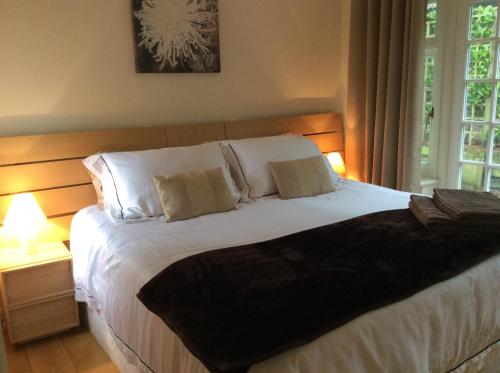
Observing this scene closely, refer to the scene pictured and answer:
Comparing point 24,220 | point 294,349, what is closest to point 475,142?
point 294,349

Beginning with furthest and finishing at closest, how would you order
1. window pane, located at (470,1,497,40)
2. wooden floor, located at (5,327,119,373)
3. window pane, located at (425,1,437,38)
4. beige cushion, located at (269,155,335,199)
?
window pane, located at (425,1,437,38)
window pane, located at (470,1,497,40)
beige cushion, located at (269,155,335,199)
wooden floor, located at (5,327,119,373)

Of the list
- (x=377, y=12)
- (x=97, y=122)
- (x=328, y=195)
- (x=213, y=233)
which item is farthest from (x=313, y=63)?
(x=213, y=233)

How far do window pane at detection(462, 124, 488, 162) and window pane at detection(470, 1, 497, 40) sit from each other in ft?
2.04

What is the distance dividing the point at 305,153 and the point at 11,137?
1804 millimetres

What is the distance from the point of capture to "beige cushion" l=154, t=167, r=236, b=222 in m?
2.38

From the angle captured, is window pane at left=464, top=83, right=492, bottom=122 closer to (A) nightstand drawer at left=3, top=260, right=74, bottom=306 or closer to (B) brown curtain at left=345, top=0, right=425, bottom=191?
(B) brown curtain at left=345, top=0, right=425, bottom=191

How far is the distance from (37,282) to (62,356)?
1.31 feet

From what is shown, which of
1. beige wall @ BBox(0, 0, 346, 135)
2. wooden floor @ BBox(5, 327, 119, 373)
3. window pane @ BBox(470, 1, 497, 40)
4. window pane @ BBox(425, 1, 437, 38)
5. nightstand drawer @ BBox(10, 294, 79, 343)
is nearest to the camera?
wooden floor @ BBox(5, 327, 119, 373)

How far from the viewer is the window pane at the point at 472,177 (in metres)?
3.19

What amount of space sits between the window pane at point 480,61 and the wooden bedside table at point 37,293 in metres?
2.90

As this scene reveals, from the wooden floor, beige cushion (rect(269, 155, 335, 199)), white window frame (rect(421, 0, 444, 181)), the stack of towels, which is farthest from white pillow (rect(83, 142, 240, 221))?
white window frame (rect(421, 0, 444, 181))

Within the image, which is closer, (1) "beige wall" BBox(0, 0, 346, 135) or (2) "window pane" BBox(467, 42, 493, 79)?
(1) "beige wall" BBox(0, 0, 346, 135)

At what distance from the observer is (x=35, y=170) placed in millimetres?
2516

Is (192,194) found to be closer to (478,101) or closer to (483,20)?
(478,101)
